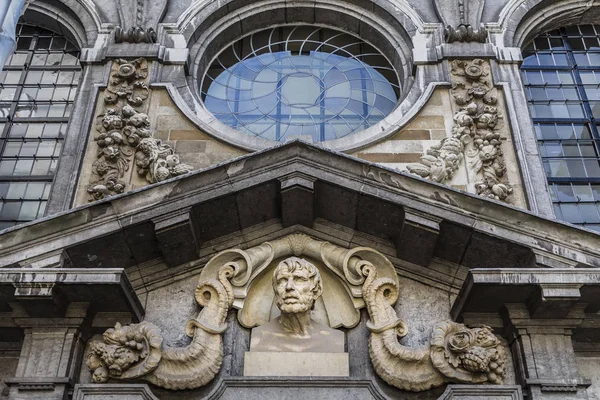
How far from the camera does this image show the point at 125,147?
9.79 metres

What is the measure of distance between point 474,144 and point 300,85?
3.00 m

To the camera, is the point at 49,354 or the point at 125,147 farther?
the point at 125,147

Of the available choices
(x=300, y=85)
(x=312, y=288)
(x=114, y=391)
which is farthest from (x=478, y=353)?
(x=300, y=85)

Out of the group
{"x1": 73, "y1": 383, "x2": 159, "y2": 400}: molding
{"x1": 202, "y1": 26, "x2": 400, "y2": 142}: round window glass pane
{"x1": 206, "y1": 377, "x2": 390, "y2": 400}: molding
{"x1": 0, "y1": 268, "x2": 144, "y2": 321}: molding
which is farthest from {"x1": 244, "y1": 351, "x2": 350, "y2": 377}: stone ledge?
{"x1": 202, "y1": 26, "x2": 400, "y2": 142}: round window glass pane

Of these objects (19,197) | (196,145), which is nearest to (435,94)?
(196,145)

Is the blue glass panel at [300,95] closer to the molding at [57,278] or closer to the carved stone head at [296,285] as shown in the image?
the carved stone head at [296,285]

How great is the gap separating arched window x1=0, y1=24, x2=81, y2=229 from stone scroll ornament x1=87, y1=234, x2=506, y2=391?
3389 millimetres

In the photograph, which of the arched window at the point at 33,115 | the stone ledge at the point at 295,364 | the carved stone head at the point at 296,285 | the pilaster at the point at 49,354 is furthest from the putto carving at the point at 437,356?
the arched window at the point at 33,115

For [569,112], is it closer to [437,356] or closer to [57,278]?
[437,356]

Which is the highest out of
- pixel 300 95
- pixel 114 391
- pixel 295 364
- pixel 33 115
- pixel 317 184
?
pixel 300 95

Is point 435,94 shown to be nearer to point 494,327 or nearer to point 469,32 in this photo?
point 469,32

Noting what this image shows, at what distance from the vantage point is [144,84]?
1058cm

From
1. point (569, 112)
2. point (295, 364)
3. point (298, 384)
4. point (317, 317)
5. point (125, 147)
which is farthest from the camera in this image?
point (569, 112)

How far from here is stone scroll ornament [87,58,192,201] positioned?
370 inches
